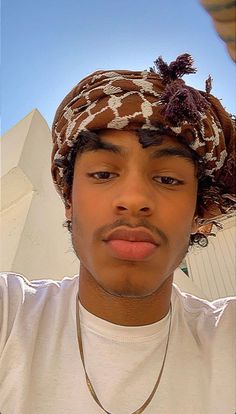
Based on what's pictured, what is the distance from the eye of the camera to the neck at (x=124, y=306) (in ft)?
2.82

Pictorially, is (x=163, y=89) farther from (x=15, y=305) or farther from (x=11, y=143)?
(x=11, y=143)

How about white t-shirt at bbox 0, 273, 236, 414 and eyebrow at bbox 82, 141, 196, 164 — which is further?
eyebrow at bbox 82, 141, 196, 164

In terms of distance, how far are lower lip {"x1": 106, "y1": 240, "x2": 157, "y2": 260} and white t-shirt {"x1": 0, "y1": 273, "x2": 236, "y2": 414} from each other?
0.67ft

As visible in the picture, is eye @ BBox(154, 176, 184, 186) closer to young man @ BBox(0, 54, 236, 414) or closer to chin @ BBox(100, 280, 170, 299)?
young man @ BBox(0, 54, 236, 414)

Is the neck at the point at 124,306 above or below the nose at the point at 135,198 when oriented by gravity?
below

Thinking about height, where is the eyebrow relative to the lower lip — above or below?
above

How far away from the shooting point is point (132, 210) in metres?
0.74

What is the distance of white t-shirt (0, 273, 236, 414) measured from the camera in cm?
73

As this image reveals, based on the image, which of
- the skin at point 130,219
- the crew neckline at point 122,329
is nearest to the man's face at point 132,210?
the skin at point 130,219

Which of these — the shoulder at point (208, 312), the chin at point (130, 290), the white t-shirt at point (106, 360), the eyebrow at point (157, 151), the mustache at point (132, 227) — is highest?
the eyebrow at point (157, 151)

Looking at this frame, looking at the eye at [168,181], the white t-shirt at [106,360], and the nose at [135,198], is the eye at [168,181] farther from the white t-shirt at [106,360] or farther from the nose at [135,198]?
the white t-shirt at [106,360]

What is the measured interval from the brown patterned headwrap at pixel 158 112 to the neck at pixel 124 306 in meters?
0.34

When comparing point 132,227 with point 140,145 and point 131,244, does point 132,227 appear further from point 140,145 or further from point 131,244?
point 140,145

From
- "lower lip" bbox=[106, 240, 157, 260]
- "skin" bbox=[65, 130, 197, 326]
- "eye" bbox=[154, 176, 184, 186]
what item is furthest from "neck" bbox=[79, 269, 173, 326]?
"eye" bbox=[154, 176, 184, 186]
